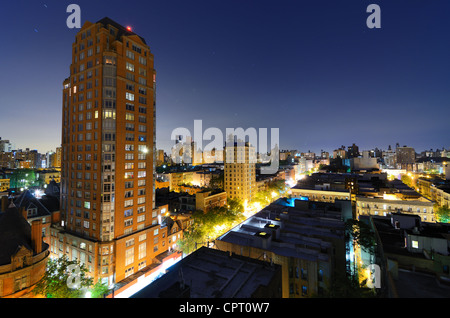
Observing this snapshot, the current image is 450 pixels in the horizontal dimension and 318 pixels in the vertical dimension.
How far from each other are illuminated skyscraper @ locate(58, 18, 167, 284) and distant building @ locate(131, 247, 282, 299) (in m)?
24.3

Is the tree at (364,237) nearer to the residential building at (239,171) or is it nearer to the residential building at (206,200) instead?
the residential building at (206,200)

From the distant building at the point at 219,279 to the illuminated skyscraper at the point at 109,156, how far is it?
79.7 ft


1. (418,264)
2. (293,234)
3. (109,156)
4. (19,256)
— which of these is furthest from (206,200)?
(418,264)

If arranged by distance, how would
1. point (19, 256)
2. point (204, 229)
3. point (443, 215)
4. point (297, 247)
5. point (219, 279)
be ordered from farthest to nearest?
point (443, 215)
point (204, 229)
point (297, 247)
point (19, 256)
point (219, 279)

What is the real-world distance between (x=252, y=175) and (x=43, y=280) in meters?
81.8

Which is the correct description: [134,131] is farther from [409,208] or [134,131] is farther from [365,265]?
[409,208]

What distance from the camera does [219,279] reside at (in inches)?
781

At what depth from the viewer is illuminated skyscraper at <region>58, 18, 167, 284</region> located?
129 feet

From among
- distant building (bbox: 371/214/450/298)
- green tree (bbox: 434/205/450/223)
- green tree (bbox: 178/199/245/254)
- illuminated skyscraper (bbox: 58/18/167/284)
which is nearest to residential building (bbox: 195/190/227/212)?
green tree (bbox: 178/199/245/254)

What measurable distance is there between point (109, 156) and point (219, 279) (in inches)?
1265

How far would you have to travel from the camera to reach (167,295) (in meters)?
14.0

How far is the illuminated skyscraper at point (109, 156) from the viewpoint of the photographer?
3941cm

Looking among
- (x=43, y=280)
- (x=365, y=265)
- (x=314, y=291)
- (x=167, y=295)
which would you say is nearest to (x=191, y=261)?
(x=167, y=295)

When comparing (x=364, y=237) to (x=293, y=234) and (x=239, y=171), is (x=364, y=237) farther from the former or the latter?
(x=239, y=171)
